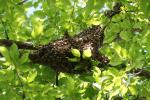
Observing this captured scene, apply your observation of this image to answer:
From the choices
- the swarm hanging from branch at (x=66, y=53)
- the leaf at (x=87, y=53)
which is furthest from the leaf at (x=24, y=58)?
the leaf at (x=87, y=53)

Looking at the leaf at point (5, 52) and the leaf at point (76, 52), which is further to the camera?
the leaf at point (76, 52)

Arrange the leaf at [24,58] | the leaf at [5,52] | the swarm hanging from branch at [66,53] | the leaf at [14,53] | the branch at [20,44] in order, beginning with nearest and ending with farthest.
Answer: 1. the leaf at [5,52]
2. the leaf at [14,53]
3. the leaf at [24,58]
4. the branch at [20,44]
5. the swarm hanging from branch at [66,53]

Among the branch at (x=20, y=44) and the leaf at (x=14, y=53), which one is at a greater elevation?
the branch at (x=20, y=44)

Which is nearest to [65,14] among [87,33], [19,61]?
[87,33]

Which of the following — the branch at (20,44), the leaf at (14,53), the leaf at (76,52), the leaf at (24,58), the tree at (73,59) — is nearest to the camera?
the leaf at (14,53)

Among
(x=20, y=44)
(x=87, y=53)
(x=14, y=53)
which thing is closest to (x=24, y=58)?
(x=14, y=53)

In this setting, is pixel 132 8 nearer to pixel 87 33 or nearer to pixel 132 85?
pixel 87 33

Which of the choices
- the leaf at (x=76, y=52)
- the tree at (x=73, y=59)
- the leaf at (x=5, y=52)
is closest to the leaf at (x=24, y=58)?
the tree at (x=73, y=59)

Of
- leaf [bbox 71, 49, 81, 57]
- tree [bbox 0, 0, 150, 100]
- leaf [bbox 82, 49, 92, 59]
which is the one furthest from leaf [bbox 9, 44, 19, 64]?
leaf [bbox 82, 49, 92, 59]

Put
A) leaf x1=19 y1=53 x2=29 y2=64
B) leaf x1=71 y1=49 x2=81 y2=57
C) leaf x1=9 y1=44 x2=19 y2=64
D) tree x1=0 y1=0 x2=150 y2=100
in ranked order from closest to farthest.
→ leaf x1=9 y1=44 x2=19 y2=64
leaf x1=19 y1=53 x2=29 y2=64
tree x1=0 y1=0 x2=150 y2=100
leaf x1=71 y1=49 x2=81 y2=57

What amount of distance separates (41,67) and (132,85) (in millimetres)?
1525

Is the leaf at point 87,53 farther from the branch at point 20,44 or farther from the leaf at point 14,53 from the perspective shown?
the leaf at point 14,53

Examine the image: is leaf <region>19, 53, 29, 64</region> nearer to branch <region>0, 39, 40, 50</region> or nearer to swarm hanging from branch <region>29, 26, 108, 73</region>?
branch <region>0, 39, 40, 50</region>

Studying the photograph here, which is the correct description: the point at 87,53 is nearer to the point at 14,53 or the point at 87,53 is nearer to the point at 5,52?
the point at 14,53
